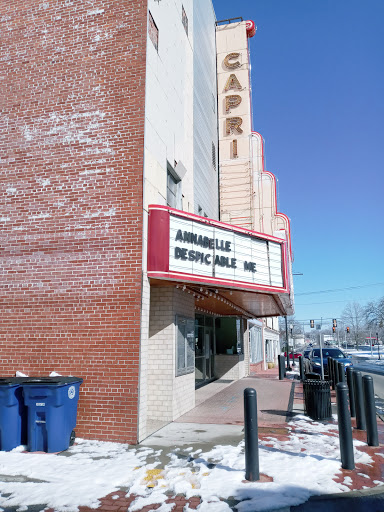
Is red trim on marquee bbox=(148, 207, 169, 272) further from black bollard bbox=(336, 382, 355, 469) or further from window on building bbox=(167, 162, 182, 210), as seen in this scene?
black bollard bbox=(336, 382, 355, 469)

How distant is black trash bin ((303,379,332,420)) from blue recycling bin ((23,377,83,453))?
5579 mm

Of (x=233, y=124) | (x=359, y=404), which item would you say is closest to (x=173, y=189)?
(x=359, y=404)

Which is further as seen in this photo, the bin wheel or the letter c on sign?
the letter c on sign

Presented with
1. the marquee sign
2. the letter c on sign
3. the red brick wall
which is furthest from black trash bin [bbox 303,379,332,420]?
the letter c on sign

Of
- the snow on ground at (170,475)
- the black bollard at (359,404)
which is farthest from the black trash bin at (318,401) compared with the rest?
the snow on ground at (170,475)

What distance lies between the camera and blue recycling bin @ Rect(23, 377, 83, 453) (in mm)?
6359

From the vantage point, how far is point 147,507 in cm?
439

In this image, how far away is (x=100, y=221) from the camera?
26.2 feet

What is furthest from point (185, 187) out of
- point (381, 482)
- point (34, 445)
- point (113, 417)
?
point (381, 482)

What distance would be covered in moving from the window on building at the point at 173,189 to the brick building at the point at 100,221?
96 mm

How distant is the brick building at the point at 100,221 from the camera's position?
297 inches

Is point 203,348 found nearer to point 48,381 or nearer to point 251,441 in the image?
point 48,381

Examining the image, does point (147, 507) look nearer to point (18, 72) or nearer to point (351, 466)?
point (351, 466)

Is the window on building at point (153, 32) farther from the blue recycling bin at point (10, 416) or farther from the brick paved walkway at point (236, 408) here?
the brick paved walkway at point (236, 408)
